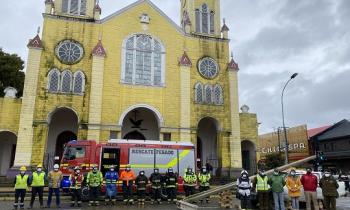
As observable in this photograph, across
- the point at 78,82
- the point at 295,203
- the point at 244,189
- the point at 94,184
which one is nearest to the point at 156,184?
the point at 94,184

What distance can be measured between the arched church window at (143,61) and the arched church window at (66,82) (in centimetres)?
403

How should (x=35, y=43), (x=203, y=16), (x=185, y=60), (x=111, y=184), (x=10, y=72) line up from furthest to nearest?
(x=10, y=72), (x=203, y=16), (x=185, y=60), (x=35, y=43), (x=111, y=184)

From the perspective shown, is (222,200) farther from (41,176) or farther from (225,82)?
(225,82)

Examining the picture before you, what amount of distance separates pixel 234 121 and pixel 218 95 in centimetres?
258

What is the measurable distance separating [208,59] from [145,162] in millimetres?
13391

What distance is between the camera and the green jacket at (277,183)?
1302 centimetres

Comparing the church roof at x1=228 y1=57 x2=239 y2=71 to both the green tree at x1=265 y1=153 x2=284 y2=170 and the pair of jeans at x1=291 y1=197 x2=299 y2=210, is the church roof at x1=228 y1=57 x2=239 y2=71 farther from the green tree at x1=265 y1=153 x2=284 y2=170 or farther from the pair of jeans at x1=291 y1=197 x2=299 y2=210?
the green tree at x1=265 y1=153 x2=284 y2=170

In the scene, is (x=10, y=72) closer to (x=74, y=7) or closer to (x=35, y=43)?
(x=35, y=43)

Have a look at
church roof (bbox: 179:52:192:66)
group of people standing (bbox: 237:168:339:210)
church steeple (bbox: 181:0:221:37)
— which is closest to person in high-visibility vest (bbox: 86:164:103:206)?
group of people standing (bbox: 237:168:339:210)

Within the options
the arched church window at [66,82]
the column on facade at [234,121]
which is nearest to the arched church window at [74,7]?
the arched church window at [66,82]

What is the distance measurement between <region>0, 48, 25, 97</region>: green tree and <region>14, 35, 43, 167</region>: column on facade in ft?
33.8

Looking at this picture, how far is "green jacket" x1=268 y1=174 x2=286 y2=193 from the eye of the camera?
13.0 m

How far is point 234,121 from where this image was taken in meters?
28.7

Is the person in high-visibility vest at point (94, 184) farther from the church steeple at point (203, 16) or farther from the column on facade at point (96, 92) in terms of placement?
the church steeple at point (203, 16)
